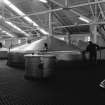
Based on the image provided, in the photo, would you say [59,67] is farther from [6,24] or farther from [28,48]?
[6,24]

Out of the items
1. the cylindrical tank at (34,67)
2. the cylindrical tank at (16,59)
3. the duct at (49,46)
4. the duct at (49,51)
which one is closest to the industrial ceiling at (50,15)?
the duct at (49,46)

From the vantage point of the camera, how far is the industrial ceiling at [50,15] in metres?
10.1

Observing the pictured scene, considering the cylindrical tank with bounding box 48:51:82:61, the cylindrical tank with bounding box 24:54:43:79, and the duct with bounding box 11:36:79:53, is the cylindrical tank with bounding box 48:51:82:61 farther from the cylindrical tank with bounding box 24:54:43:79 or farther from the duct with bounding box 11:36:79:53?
the cylindrical tank with bounding box 24:54:43:79

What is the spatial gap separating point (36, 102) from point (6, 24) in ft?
50.9

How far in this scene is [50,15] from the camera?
1150cm

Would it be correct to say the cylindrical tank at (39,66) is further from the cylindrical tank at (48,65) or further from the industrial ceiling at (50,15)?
the industrial ceiling at (50,15)

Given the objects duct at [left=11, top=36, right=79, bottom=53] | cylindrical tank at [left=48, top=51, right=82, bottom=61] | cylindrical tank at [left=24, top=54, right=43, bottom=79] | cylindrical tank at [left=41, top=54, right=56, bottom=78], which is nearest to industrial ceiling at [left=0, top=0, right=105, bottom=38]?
duct at [left=11, top=36, right=79, bottom=53]

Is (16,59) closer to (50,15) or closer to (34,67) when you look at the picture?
(34,67)

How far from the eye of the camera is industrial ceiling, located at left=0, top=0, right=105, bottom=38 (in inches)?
396

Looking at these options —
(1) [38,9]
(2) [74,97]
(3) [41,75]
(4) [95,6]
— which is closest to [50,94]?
(2) [74,97]

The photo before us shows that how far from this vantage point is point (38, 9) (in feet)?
39.0

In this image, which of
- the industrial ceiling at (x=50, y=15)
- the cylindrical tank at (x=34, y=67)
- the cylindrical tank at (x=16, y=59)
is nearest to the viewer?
the cylindrical tank at (x=34, y=67)

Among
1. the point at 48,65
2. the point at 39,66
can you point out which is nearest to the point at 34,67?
the point at 39,66

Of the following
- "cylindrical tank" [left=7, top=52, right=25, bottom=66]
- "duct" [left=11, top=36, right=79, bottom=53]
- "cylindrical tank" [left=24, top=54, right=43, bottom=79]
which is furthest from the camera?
"duct" [left=11, top=36, right=79, bottom=53]
